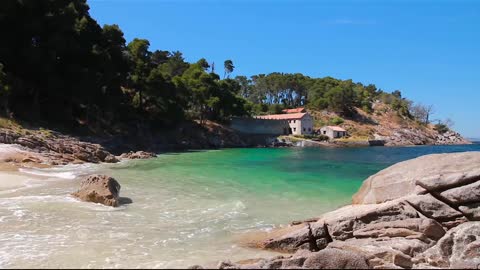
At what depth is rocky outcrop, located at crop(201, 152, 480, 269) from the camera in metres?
9.62

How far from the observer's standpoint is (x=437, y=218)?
11633mm

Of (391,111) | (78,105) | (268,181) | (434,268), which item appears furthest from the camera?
(391,111)

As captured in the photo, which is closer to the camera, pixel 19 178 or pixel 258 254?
pixel 258 254

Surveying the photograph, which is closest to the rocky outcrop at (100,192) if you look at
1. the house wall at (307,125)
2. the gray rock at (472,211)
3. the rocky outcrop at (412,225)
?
the rocky outcrop at (412,225)

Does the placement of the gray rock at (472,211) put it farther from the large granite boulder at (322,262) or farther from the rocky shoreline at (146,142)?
the rocky shoreline at (146,142)

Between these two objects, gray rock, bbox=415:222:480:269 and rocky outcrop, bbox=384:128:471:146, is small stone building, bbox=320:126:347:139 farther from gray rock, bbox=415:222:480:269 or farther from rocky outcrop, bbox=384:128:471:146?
gray rock, bbox=415:222:480:269

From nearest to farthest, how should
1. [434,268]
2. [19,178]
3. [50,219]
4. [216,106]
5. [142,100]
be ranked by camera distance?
[434,268] → [50,219] → [19,178] → [142,100] → [216,106]

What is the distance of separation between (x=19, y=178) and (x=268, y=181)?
1607 centimetres

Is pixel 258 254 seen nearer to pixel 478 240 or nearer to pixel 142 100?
pixel 478 240

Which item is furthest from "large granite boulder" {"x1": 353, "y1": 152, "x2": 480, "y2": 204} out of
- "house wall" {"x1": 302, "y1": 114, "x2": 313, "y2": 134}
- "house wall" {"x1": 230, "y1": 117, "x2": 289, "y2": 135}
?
"house wall" {"x1": 302, "y1": 114, "x2": 313, "y2": 134}

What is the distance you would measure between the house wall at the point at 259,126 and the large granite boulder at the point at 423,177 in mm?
87096

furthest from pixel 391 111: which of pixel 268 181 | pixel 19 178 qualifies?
pixel 19 178

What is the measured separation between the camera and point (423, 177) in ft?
41.8

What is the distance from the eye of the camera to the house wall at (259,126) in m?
102
